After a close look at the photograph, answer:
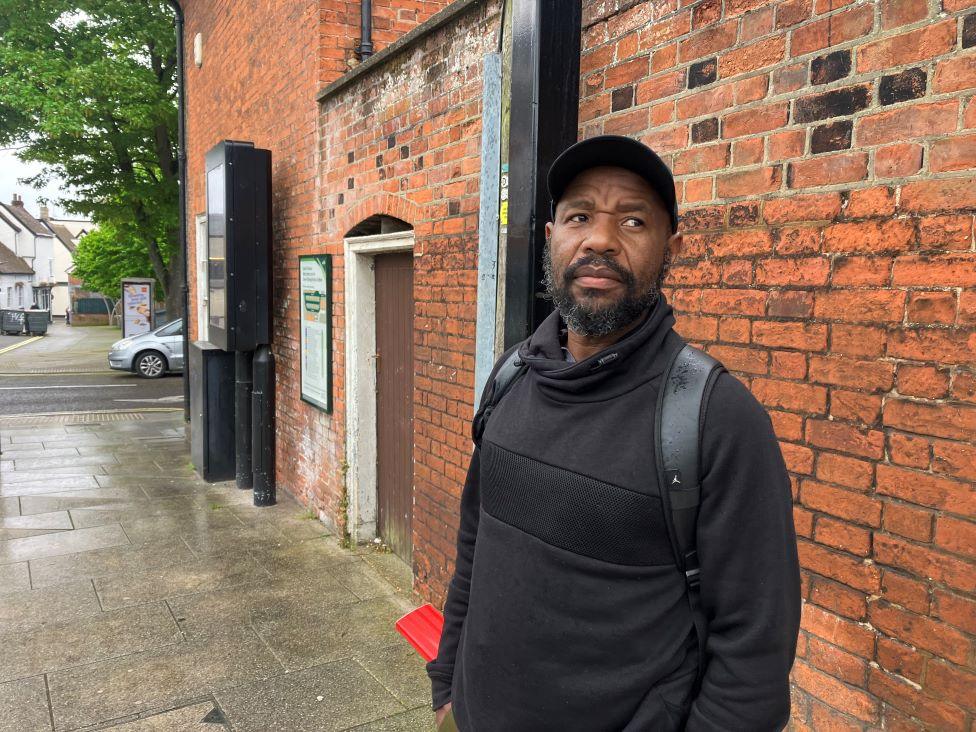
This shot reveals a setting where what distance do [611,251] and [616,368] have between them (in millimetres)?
265

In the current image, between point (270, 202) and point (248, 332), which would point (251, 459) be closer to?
point (248, 332)

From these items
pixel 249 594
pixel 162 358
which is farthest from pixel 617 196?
pixel 162 358

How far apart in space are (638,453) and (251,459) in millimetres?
6631

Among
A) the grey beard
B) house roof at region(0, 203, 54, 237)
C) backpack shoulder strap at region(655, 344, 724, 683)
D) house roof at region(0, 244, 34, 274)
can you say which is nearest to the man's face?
the grey beard

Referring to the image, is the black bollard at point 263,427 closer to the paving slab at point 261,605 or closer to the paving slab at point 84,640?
the paving slab at point 261,605

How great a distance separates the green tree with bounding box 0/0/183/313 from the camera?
1509cm

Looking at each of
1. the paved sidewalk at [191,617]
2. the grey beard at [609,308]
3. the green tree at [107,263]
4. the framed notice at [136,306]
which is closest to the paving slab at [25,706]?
the paved sidewalk at [191,617]

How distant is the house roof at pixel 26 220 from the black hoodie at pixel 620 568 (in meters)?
77.7

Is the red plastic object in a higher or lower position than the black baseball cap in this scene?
lower

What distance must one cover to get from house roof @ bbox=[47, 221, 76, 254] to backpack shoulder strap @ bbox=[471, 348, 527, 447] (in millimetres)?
85625

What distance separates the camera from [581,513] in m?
1.49

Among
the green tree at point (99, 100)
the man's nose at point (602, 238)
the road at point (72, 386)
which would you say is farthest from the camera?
the green tree at point (99, 100)

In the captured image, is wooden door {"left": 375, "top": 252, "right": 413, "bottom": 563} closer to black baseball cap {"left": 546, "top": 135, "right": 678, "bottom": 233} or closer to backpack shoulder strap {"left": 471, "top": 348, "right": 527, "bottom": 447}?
backpack shoulder strap {"left": 471, "top": 348, "right": 527, "bottom": 447}

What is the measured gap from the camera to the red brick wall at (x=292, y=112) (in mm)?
5926
